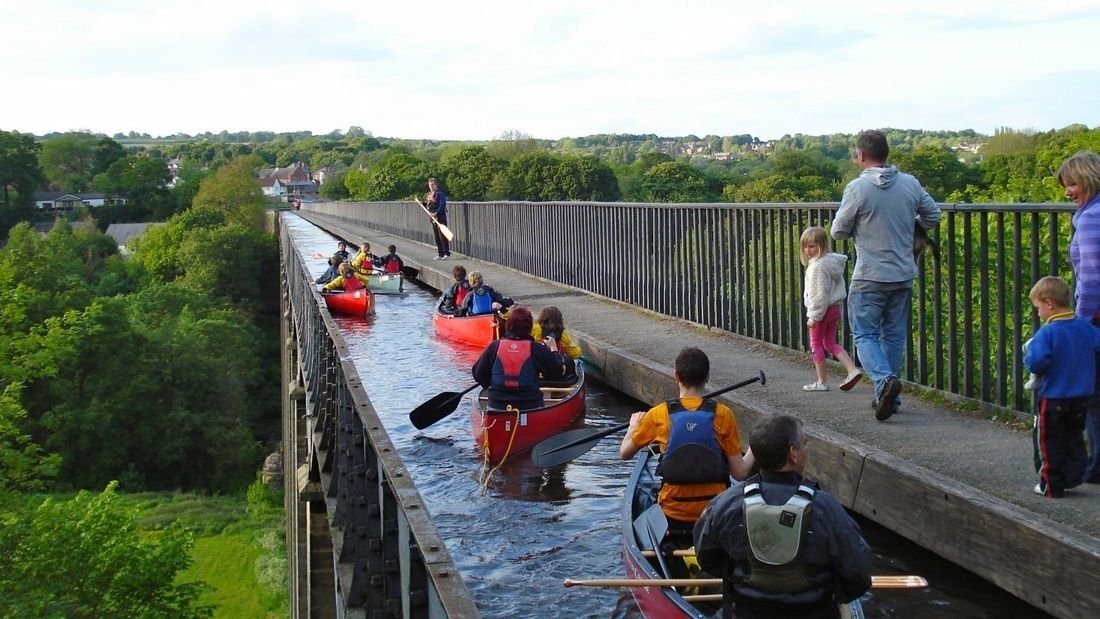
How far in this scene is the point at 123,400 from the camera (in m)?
54.1

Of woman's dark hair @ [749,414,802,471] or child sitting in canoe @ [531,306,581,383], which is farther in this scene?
child sitting in canoe @ [531,306,581,383]

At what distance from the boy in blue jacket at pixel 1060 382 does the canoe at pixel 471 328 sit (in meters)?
10.0

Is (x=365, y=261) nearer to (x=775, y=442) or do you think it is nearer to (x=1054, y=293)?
(x=1054, y=293)

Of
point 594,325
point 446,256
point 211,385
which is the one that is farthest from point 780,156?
point 594,325

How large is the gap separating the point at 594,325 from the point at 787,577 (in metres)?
11.6

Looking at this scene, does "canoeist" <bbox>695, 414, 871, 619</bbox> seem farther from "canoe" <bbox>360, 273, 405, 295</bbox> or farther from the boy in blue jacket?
"canoe" <bbox>360, 273, 405, 295</bbox>

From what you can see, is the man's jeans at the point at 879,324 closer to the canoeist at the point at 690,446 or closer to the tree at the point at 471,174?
the canoeist at the point at 690,446

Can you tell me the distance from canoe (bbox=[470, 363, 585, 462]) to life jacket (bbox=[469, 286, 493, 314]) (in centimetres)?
585

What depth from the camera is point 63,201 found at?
574 ft

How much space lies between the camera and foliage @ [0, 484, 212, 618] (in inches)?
1025

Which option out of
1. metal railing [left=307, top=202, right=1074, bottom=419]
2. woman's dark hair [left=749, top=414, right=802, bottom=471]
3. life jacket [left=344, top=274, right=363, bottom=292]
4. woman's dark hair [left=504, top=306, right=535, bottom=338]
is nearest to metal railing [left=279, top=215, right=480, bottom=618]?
woman's dark hair [left=749, top=414, right=802, bottom=471]

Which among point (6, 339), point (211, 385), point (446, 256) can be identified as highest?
point (446, 256)

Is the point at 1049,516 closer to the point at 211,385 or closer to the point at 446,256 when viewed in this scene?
the point at 446,256

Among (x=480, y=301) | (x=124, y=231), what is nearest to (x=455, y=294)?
(x=480, y=301)
